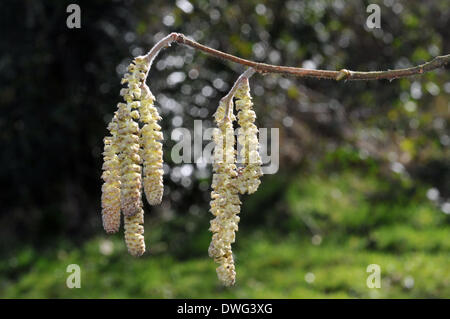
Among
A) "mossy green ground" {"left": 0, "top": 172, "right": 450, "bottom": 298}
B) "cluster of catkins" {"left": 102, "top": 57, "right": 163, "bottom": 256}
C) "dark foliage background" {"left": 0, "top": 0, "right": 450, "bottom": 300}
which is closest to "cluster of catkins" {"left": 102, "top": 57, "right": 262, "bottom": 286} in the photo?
"cluster of catkins" {"left": 102, "top": 57, "right": 163, "bottom": 256}

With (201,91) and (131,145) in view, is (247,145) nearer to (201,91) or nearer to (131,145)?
(131,145)

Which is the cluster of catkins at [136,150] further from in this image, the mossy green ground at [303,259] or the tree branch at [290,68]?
the mossy green ground at [303,259]

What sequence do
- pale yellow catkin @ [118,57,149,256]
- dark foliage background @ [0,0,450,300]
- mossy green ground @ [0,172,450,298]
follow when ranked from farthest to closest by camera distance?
dark foliage background @ [0,0,450,300], mossy green ground @ [0,172,450,298], pale yellow catkin @ [118,57,149,256]

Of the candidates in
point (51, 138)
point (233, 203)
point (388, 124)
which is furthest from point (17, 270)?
point (233, 203)

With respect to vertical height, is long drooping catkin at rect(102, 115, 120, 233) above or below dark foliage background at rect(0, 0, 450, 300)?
below

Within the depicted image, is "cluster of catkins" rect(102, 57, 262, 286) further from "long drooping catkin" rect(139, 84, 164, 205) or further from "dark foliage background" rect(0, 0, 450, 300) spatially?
"dark foliage background" rect(0, 0, 450, 300)
